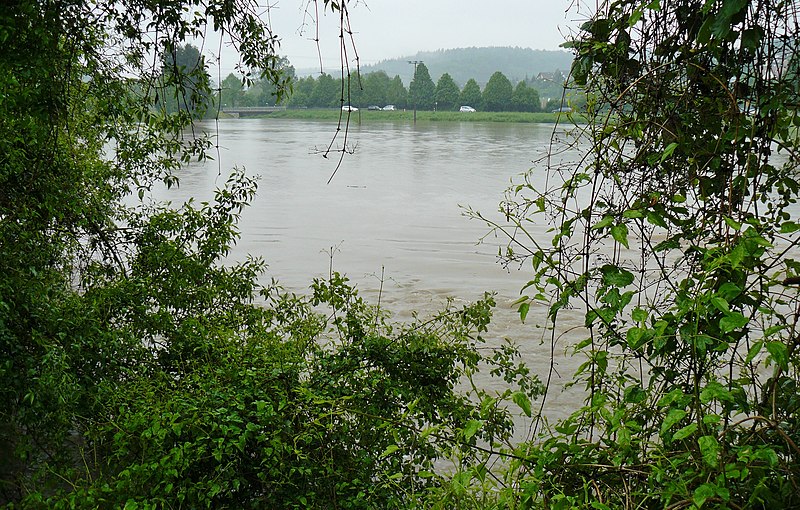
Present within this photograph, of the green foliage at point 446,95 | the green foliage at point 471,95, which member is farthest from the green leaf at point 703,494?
the green foliage at point 471,95

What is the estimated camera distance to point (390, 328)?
13.1ft

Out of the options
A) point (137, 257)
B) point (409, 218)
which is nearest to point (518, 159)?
point (409, 218)

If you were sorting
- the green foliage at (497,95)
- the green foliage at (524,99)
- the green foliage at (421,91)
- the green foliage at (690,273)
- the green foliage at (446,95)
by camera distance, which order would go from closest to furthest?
the green foliage at (690,273) → the green foliage at (524,99) → the green foliage at (497,95) → the green foliage at (446,95) → the green foliage at (421,91)

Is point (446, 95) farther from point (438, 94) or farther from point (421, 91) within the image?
point (421, 91)

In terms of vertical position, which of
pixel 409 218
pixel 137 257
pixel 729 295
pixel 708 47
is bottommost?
pixel 409 218

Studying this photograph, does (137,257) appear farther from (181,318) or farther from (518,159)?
(518,159)

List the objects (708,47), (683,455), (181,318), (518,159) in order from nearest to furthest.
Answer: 1. (683,455)
2. (708,47)
3. (181,318)
4. (518,159)

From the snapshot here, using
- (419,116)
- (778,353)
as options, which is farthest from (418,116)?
(778,353)

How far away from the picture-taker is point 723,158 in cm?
197

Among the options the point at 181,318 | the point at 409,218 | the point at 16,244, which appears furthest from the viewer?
the point at 409,218

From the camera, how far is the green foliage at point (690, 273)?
1489 mm

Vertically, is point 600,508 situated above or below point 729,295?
below

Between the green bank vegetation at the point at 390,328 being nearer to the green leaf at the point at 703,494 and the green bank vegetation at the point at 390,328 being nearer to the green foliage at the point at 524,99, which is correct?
the green leaf at the point at 703,494

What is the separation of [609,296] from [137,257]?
345 centimetres
